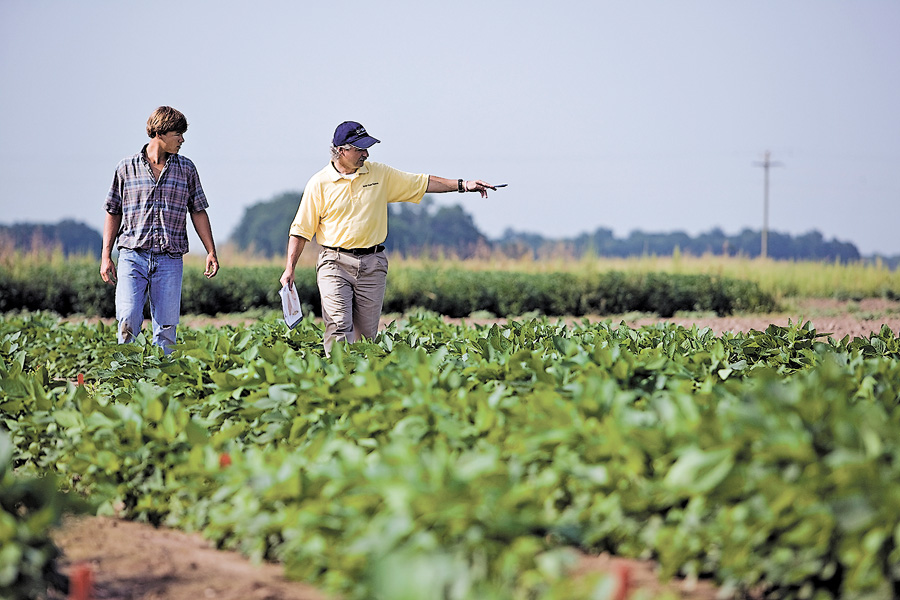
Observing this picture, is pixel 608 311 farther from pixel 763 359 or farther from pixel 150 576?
pixel 150 576

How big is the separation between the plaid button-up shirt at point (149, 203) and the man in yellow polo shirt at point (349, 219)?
0.90 metres

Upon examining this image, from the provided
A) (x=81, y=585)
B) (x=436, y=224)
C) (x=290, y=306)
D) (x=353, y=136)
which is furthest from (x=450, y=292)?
(x=436, y=224)

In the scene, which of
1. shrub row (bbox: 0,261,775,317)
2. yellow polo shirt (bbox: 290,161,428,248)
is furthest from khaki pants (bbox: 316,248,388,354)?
shrub row (bbox: 0,261,775,317)

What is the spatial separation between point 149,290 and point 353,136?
1981mm

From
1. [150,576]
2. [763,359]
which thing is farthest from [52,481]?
[763,359]

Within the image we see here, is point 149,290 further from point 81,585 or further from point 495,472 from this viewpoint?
point 495,472

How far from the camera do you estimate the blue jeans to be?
249 inches

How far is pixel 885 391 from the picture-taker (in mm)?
3506

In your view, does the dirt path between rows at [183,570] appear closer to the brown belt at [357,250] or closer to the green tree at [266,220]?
the brown belt at [357,250]

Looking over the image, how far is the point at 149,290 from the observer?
648 cm

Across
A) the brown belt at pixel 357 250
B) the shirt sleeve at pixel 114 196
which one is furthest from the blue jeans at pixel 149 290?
the brown belt at pixel 357 250

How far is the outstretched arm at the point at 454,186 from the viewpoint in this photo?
6.21m

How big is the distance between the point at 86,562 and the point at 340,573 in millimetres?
1134

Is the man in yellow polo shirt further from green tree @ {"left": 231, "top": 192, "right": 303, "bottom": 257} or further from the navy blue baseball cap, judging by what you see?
green tree @ {"left": 231, "top": 192, "right": 303, "bottom": 257}
